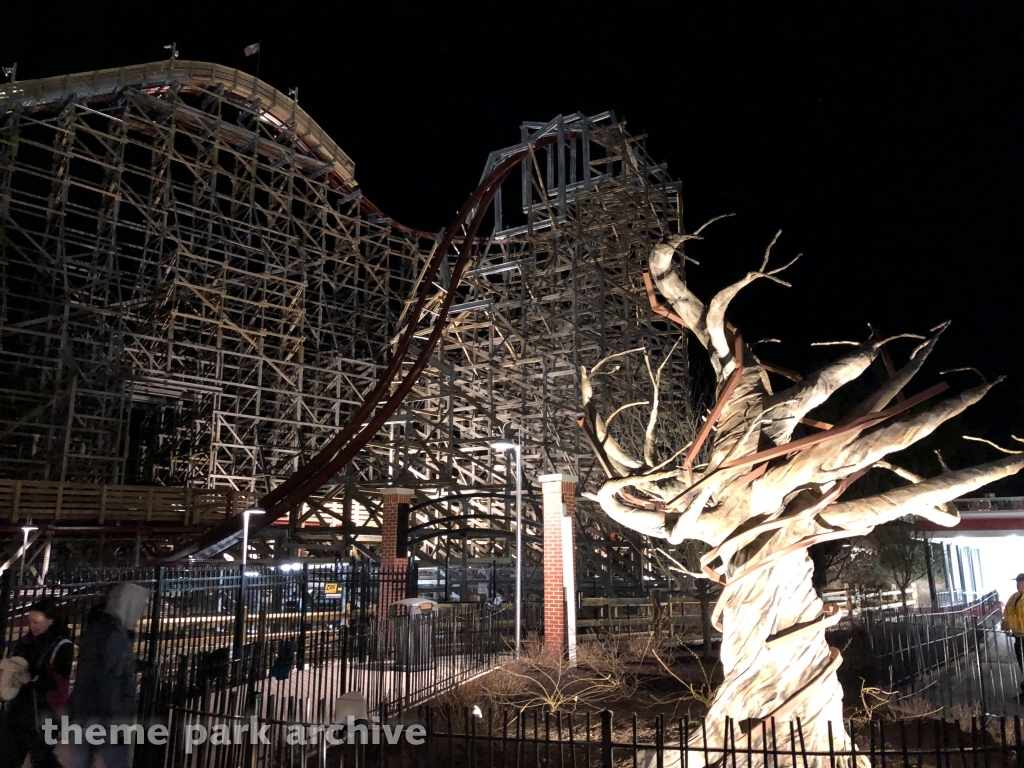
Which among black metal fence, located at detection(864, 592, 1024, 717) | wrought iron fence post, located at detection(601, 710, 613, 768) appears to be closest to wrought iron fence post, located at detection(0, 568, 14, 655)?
wrought iron fence post, located at detection(601, 710, 613, 768)

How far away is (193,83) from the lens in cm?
2553

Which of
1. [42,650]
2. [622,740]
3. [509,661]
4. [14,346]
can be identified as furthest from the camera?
[14,346]

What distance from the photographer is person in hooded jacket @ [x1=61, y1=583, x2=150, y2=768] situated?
17.6 feet

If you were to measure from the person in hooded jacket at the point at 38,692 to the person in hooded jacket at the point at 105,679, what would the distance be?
16.1 inches

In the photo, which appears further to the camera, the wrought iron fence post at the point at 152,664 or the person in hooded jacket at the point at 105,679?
the wrought iron fence post at the point at 152,664

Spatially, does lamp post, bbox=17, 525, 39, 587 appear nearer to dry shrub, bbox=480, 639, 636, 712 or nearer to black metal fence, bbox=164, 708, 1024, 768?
black metal fence, bbox=164, 708, 1024, 768

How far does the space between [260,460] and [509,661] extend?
57.8 feet

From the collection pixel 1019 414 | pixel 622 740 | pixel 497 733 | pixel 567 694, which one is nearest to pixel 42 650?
pixel 497 733

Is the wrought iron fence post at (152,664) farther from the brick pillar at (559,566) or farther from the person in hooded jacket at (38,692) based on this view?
the brick pillar at (559,566)

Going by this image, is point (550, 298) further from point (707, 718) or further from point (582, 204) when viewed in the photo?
point (707, 718)

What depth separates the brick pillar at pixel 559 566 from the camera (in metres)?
13.2

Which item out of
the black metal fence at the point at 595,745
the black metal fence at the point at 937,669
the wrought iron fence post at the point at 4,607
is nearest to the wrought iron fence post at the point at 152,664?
the black metal fence at the point at 595,745

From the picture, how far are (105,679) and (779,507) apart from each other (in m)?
4.65

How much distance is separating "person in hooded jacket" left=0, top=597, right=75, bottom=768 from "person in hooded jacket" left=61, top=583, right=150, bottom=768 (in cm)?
41
